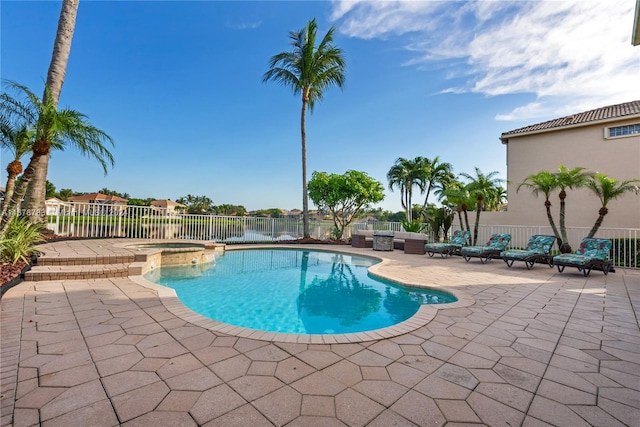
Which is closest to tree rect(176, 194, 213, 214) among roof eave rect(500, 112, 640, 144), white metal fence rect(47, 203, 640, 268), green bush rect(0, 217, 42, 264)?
white metal fence rect(47, 203, 640, 268)

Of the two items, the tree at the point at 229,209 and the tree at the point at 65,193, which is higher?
the tree at the point at 65,193

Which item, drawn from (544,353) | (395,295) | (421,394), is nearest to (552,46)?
(395,295)

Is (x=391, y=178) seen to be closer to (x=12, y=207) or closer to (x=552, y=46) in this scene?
(x=552, y=46)

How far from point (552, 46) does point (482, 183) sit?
479 centimetres

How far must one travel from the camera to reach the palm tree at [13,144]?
197 inches

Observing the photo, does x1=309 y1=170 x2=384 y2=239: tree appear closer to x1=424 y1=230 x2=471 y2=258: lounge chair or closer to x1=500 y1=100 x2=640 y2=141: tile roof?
x1=424 y1=230 x2=471 y2=258: lounge chair

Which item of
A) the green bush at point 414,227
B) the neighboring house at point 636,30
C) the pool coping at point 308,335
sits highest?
the neighboring house at point 636,30

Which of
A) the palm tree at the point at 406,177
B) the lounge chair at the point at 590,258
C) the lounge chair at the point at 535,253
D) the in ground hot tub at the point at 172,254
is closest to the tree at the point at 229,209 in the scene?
the palm tree at the point at 406,177

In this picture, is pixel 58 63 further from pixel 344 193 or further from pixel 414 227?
pixel 414 227

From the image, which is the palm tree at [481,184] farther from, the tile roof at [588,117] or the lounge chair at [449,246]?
the tile roof at [588,117]

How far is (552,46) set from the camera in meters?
7.83

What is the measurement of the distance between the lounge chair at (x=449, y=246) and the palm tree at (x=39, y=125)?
10.9m

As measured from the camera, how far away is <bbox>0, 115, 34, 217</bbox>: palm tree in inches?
197

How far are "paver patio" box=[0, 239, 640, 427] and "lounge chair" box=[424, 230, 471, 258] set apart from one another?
20.1 ft
